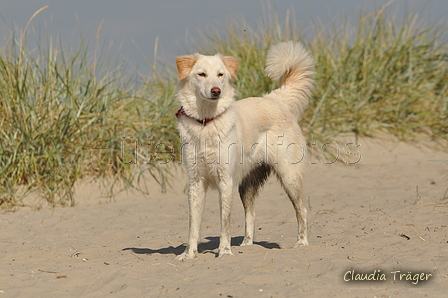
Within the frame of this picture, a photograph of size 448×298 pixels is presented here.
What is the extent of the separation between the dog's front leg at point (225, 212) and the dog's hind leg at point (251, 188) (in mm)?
834

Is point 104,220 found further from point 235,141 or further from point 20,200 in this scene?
point 235,141

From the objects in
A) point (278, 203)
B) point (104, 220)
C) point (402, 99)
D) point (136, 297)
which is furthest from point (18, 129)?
point (402, 99)

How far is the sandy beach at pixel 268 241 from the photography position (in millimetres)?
4125

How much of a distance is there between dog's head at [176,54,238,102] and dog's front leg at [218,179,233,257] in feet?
2.72

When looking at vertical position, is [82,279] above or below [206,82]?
below

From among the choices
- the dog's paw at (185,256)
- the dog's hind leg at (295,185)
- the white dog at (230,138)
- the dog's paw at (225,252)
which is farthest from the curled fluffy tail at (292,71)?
the dog's paw at (185,256)

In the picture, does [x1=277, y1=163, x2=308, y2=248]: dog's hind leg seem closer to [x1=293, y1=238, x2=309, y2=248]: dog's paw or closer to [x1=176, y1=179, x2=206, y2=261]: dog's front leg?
[x1=293, y1=238, x2=309, y2=248]: dog's paw

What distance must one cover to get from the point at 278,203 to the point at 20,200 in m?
3.92

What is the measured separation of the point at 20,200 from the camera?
826 cm

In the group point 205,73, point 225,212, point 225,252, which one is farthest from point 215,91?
point 225,252

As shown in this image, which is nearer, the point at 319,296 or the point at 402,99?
the point at 319,296

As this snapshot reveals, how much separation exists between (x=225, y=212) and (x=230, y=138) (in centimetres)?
70

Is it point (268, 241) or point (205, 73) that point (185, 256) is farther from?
point (205, 73)

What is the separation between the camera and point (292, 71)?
6164mm
